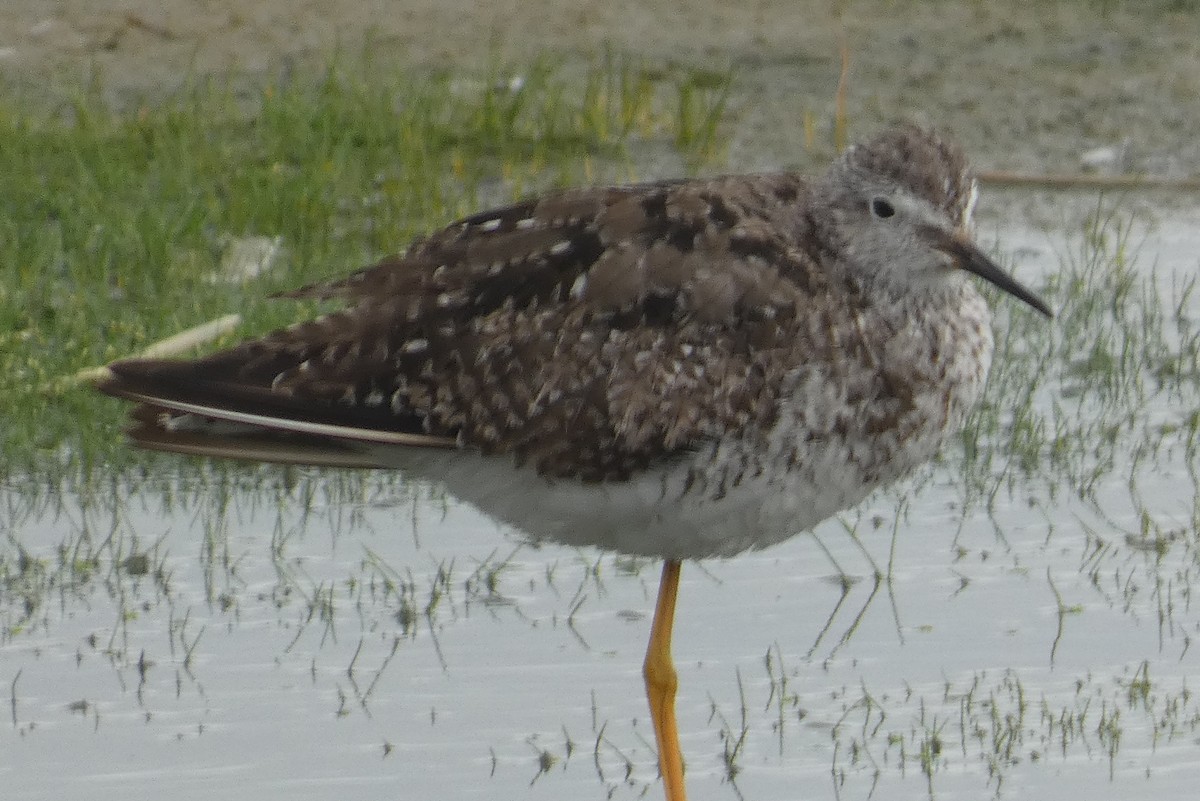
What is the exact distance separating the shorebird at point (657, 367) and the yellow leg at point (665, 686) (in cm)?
1

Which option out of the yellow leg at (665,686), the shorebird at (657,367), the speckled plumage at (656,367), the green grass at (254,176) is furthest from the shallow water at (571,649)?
the green grass at (254,176)

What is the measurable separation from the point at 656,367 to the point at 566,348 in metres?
0.22

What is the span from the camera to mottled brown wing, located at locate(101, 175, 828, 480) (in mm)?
5492

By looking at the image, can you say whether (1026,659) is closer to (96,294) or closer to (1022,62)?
(96,294)

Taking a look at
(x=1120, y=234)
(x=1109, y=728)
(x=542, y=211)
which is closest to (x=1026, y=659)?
(x=1109, y=728)

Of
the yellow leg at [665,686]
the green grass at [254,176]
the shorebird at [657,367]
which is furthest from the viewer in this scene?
the green grass at [254,176]

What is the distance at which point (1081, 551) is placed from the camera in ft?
23.2

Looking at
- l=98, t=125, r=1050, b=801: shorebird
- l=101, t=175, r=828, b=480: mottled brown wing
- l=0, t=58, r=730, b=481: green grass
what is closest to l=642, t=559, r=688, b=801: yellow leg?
l=98, t=125, r=1050, b=801: shorebird

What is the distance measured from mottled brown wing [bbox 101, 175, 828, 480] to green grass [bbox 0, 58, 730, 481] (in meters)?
2.40

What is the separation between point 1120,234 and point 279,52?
15.0ft

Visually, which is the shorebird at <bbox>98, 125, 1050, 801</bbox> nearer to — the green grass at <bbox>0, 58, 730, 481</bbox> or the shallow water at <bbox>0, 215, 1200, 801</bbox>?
the shallow water at <bbox>0, 215, 1200, 801</bbox>

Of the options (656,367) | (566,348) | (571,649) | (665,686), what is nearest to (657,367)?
(656,367)

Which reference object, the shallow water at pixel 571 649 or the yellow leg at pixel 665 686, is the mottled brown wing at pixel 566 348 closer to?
the yellow leg at pixel 665 686

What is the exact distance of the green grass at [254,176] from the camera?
8.64 metres
